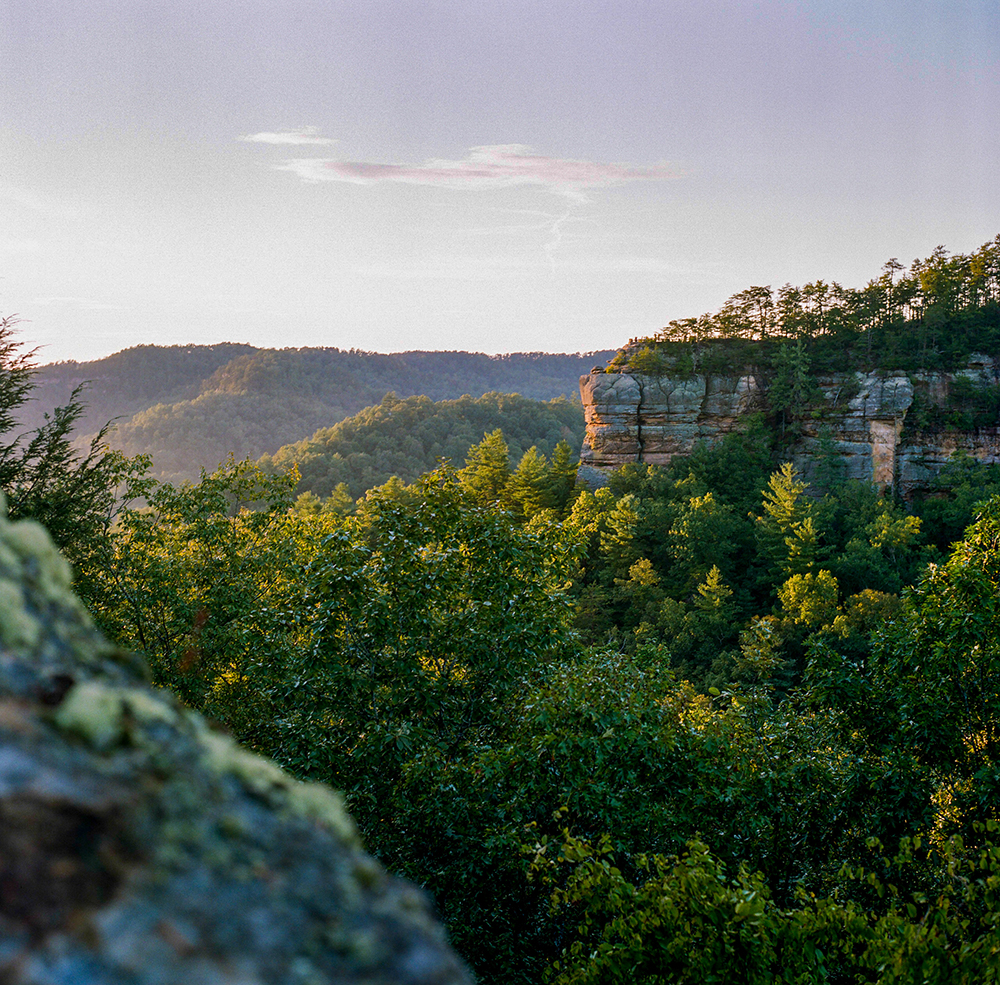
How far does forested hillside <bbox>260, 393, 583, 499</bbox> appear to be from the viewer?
9612cm

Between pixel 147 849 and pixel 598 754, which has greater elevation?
pixel 147 849

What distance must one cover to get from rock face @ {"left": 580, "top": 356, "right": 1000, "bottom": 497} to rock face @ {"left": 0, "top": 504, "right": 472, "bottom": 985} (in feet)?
184

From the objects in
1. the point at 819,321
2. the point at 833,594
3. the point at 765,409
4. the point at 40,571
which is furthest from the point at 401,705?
the point at 819,321

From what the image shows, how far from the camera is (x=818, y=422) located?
56.8 m

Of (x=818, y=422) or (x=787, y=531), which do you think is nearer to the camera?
(x=787, y=531)

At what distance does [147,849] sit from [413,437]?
11171cm

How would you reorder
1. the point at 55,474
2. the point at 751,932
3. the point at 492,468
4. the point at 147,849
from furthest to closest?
the point at 492,468
the point at 55,474
the point at 751,932
the point at 147,849

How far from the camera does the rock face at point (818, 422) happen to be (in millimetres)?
54219

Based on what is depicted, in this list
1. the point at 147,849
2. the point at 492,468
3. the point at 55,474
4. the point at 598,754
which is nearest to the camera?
the point at 147,849

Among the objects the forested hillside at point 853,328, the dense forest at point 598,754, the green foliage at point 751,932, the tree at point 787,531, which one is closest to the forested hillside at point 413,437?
the forested hillside at point 853,328

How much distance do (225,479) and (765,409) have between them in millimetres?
51525

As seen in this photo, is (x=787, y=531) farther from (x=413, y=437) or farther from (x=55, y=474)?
(x=413, y=437)

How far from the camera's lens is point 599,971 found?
461 cm

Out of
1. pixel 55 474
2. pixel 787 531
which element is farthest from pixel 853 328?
pixel 55 474
